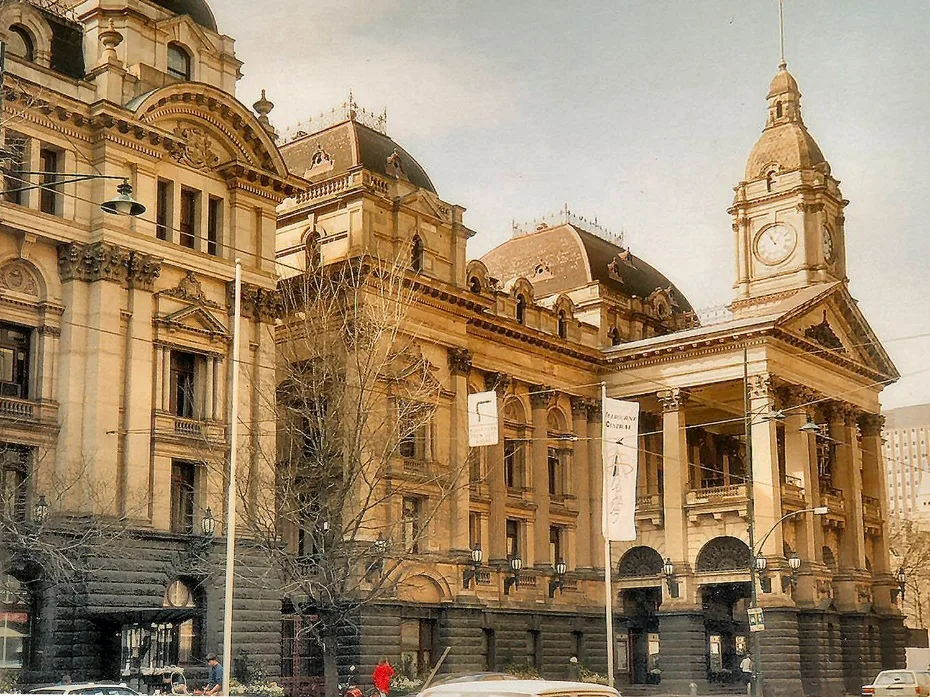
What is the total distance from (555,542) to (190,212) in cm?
2568

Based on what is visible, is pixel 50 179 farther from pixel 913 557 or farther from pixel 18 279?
pixel 913 557

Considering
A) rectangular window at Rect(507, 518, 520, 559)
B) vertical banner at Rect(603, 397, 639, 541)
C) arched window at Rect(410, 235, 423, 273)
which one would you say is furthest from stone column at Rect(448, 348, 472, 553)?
vertical banner at Rect(603, 397, 639, 541)

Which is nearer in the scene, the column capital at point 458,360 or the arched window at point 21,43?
the arched window at point 21,43

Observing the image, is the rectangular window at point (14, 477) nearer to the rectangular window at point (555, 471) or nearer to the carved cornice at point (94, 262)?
the carved cornice at point (94, 262)

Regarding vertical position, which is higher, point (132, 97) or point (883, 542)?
point (132, 97)

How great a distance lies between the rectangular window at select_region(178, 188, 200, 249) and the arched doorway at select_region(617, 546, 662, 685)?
29.2 metres

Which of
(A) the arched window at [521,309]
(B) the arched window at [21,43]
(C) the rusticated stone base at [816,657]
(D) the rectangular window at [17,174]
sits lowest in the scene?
(C) the rusticated stone base at [816,657]

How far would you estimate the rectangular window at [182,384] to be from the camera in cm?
4003

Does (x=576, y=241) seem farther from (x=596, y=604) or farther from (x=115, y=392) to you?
(x=115, y=392)

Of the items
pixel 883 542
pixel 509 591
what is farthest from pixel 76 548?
pixel 883 542

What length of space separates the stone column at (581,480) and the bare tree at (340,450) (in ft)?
41.0

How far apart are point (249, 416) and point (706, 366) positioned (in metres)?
25.8

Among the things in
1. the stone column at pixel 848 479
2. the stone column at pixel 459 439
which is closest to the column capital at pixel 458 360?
the stone column at pixel 459 439

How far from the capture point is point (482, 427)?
4056cm
